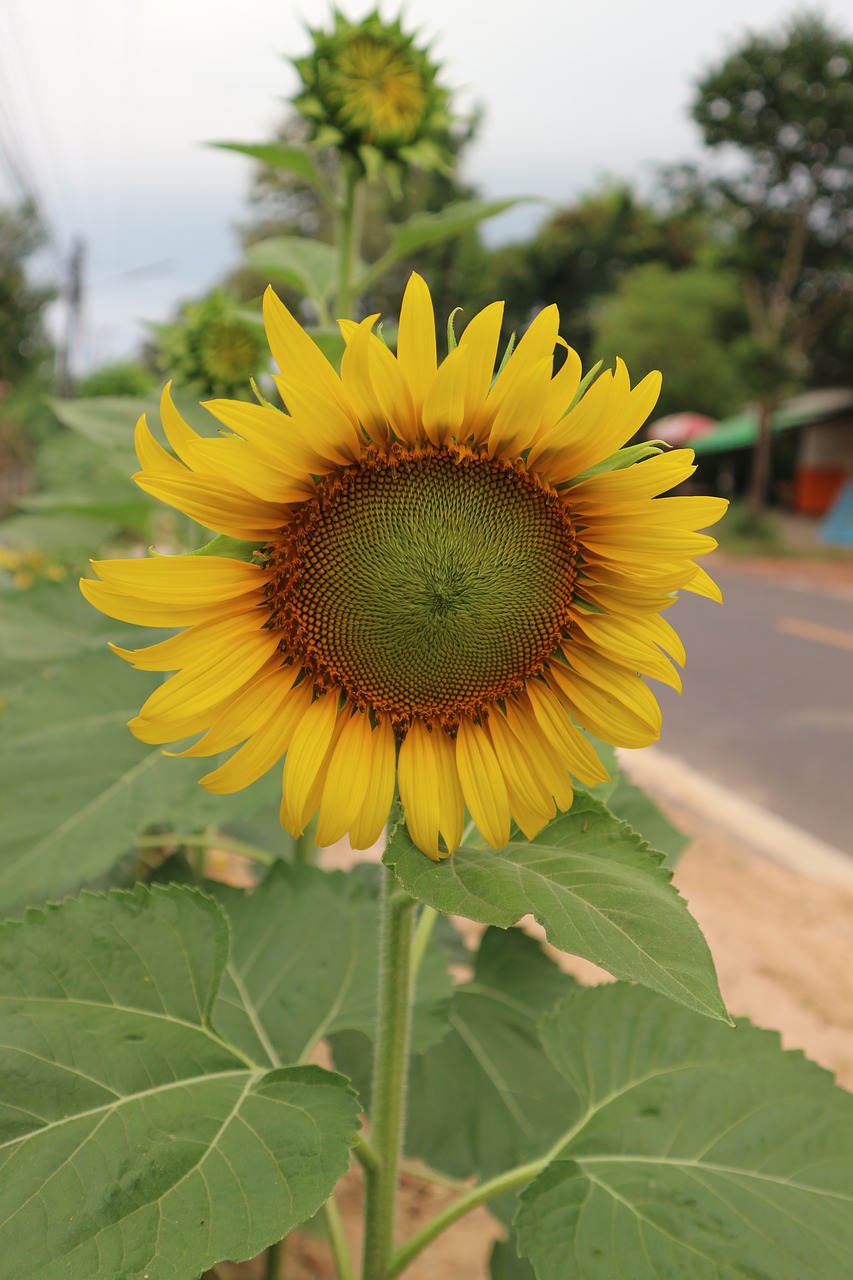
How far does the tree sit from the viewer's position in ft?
58.5

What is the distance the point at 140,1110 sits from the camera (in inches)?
34.1

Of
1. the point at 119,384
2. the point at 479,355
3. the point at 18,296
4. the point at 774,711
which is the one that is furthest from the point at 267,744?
the point at 18,296

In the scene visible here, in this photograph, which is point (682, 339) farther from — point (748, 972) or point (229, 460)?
point (229, 460)

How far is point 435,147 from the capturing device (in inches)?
63.1

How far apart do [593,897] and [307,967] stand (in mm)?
537

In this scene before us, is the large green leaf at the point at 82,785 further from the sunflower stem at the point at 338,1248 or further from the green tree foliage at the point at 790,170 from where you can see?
the green tree foliage at the point at 790,170

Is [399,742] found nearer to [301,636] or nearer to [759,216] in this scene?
[301,636]

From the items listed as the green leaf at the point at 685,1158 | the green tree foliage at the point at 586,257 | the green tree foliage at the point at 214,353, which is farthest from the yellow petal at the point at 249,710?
the green tree foliage at the point at 586,257

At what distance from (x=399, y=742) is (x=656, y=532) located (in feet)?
0.86

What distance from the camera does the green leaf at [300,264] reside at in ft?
5.20

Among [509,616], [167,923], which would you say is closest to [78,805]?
[167,923]

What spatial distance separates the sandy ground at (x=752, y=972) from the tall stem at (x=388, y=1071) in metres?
0.54

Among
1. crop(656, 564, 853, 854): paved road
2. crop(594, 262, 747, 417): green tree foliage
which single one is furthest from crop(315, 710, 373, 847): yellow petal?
crop(594, 262, 747, 417): green tree foliage

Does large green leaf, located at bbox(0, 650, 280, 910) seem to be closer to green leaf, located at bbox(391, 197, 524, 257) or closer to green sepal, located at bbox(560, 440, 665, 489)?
green sepal, located at bbox(560, 440, 665, 489)
